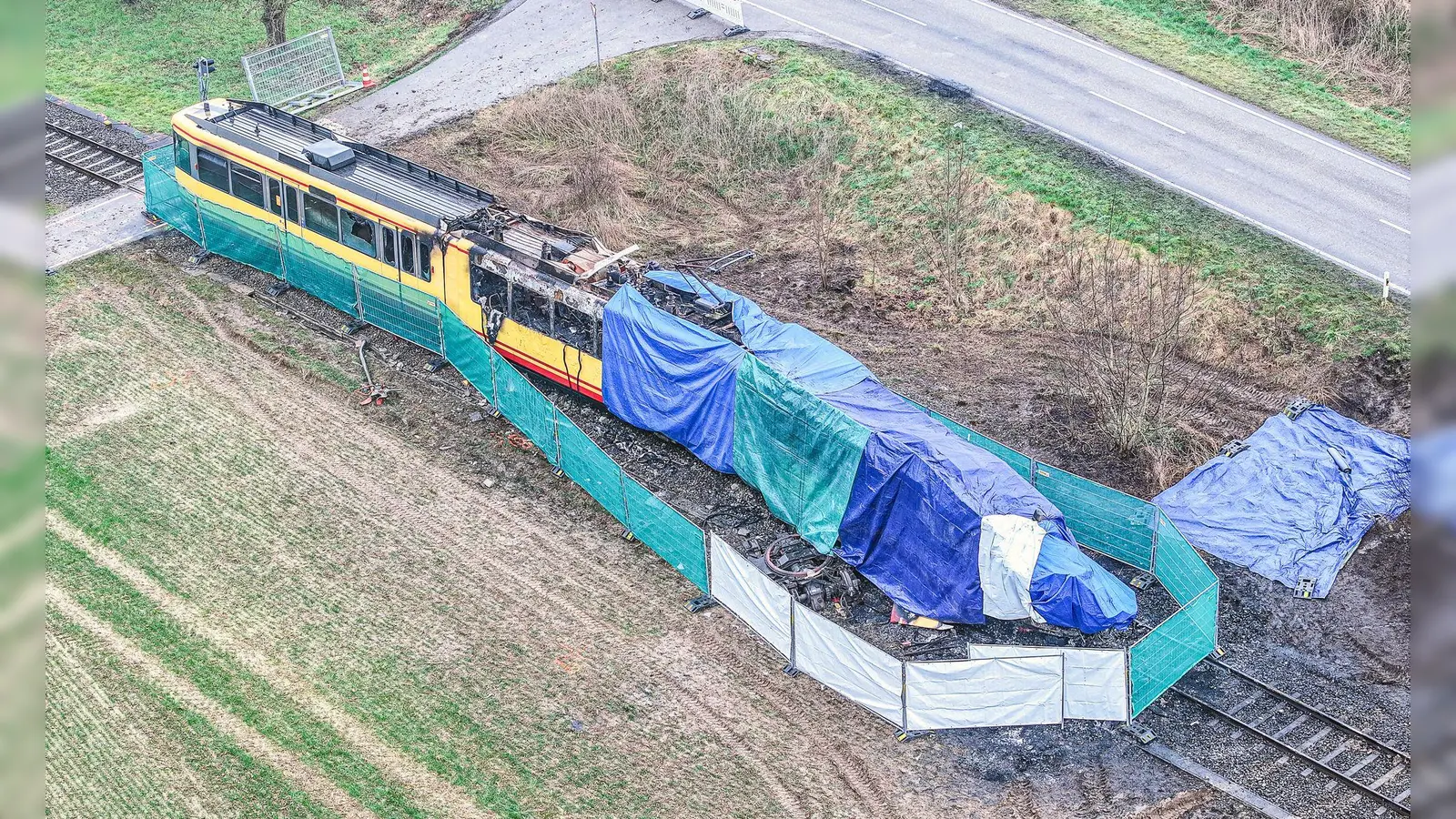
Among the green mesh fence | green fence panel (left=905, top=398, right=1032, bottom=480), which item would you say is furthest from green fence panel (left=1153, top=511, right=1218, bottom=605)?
green fence panel (left=905, top=398, right=1032, bottom=480)

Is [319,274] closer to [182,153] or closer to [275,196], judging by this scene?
[275,196]

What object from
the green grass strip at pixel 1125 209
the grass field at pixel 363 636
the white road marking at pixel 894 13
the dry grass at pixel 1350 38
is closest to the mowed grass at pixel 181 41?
the white road marking at pixel 894 13

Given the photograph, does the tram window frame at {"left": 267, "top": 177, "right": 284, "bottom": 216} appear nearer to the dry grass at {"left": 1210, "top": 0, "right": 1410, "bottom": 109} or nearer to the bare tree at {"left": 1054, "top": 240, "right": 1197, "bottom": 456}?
the bare tree at {"left": 1054, "top": 240, "right": 1197, "bottom": 456}

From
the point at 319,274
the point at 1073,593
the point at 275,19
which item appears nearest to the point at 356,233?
the point at 319,274

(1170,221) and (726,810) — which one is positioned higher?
(1170,221)

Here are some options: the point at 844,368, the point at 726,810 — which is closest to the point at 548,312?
the point at 844,368

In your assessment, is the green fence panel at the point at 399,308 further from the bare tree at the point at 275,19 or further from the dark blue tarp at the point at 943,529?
the bare tree at the point at 275,19
